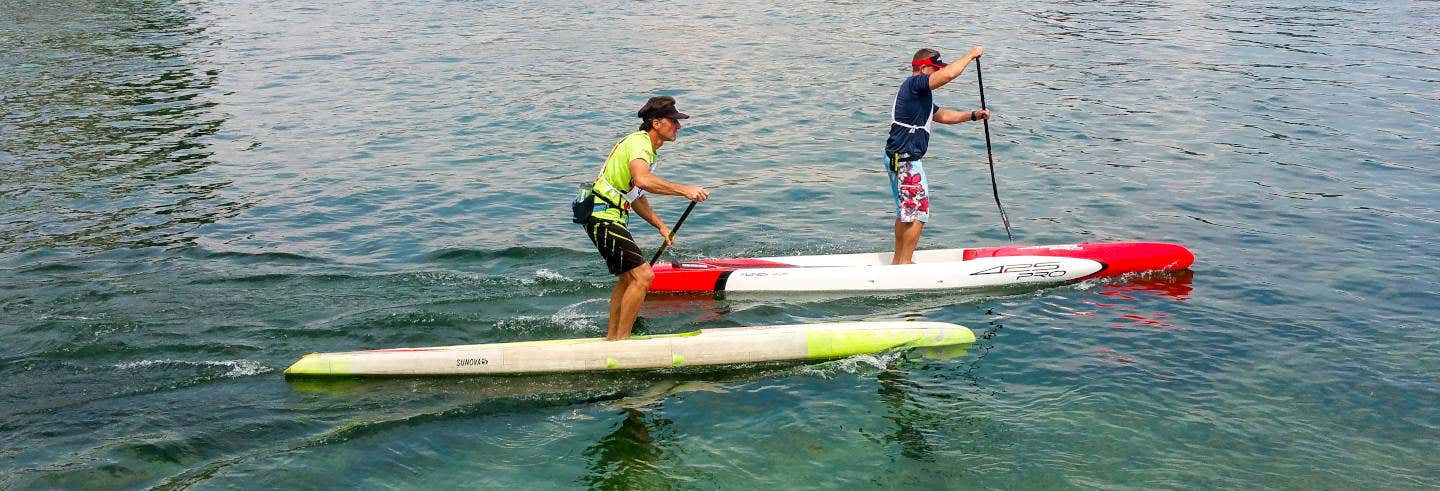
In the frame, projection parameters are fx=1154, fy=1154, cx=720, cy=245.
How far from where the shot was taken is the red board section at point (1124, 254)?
11961 millimetres

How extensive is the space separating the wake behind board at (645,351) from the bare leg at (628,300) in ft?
0.43

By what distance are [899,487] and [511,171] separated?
36.0 ft

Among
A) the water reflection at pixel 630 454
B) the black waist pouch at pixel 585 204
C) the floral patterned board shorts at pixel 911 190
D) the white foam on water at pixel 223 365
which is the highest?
the black waist pouch at pixel 585 204

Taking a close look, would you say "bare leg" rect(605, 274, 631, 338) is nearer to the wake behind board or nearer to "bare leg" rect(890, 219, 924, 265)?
the wake behind board

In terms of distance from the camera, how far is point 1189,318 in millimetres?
10953

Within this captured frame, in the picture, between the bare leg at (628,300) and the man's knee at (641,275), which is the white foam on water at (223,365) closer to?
the bare leg at (628,300)

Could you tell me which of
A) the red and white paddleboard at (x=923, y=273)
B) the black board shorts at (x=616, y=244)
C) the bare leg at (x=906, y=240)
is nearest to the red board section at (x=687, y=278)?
the red and white paddleboard at (x=923, y=273)

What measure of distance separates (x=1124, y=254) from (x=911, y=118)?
269cm

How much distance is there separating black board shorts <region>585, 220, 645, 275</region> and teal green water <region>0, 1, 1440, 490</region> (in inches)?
38.0

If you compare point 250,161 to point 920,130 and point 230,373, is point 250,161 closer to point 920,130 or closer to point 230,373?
point 230,373

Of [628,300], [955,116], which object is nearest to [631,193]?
[628,300]

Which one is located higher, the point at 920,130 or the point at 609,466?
the point at 920,130

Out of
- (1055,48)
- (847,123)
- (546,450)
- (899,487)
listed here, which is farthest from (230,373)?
(1055,48)

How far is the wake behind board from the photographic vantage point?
9453 mm
